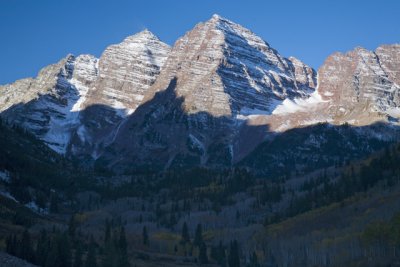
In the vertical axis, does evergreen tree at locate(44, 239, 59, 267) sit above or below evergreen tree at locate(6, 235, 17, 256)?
below

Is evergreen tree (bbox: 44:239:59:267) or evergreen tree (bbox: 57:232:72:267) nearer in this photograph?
evergreen tree (bbox: 44:239:59:267)

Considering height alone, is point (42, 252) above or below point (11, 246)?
below

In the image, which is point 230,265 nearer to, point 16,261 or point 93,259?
point 93,259

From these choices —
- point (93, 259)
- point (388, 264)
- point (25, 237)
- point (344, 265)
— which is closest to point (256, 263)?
point (344, 265)

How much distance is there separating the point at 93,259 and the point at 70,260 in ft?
17.1

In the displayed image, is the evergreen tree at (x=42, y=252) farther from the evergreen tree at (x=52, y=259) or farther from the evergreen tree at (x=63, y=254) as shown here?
the evergreen tree at (x=63, y=254)

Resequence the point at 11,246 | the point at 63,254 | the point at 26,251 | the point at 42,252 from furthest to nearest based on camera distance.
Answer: the point at 42,252, the point at 63,254, the point at 11,246, the point at 26,251

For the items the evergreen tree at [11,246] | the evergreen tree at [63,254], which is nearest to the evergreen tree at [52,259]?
the evergreen tree at [63,254]

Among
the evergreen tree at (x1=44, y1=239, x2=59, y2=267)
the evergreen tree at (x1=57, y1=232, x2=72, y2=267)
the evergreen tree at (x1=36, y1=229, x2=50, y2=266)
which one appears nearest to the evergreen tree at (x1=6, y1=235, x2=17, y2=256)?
the evergreen tree at (x1=36, y1=229, x2=50, y2=266)

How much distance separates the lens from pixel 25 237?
16650 centimetres

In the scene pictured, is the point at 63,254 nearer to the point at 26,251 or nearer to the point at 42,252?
the point at 42,252

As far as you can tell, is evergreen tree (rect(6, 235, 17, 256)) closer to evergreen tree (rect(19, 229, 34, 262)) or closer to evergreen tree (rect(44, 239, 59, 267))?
evergreen tree (rect(19, 229, 34, 262))

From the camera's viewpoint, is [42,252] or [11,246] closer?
[11,246]

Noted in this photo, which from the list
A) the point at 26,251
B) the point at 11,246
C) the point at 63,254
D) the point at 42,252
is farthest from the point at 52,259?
the point at 11,246
